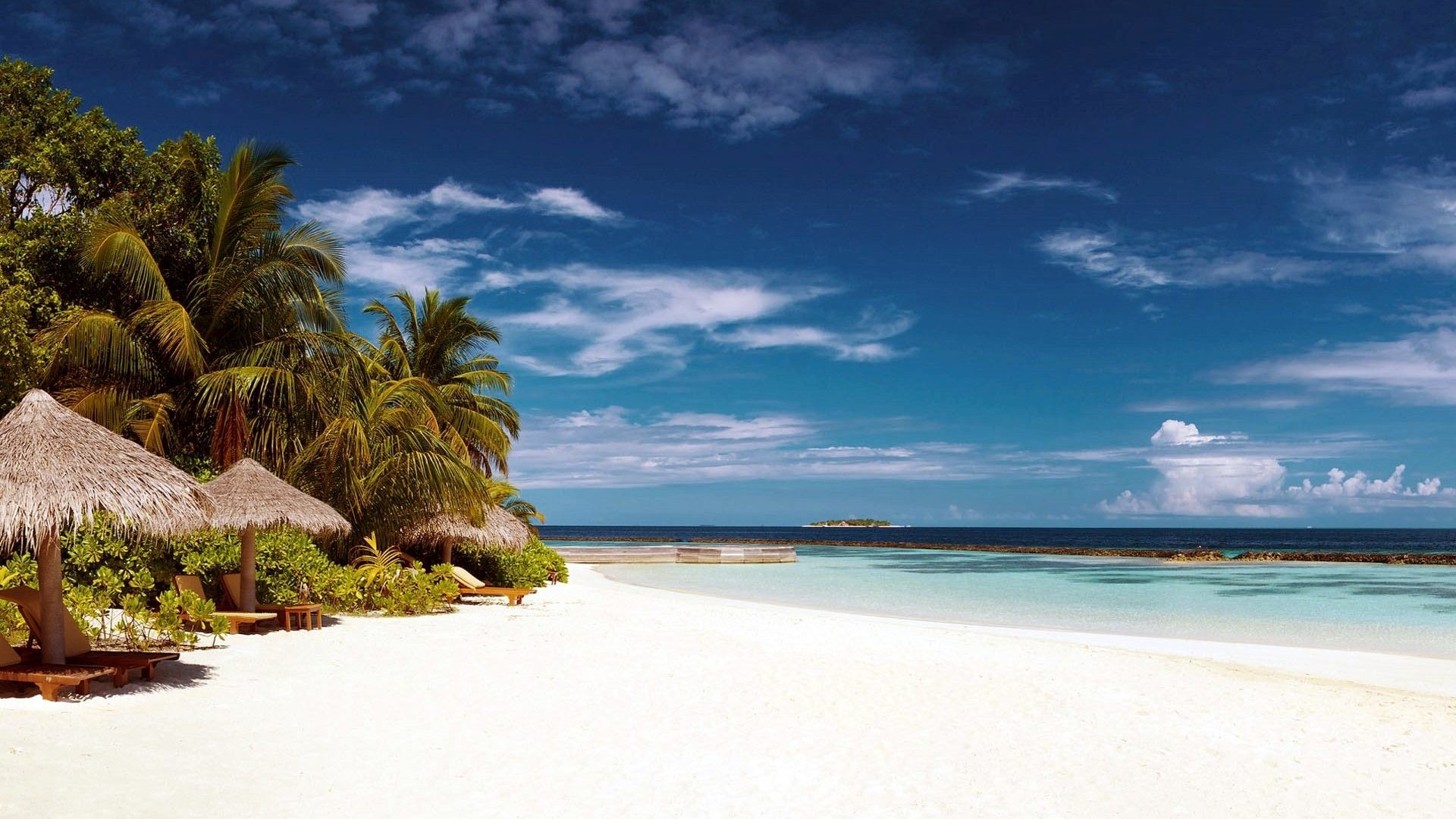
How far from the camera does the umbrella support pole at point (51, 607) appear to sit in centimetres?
695

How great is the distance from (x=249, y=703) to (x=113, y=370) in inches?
341

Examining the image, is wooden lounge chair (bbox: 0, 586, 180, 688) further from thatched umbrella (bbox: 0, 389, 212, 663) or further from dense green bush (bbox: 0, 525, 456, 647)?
dense green bush (bbox: 0, 525, 456, 647)

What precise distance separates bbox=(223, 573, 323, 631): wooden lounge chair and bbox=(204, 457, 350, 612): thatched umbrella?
0.28 feet

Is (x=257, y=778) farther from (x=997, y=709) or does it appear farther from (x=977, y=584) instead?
(x=977, y=584)

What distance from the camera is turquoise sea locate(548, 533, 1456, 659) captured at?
16.5 meters

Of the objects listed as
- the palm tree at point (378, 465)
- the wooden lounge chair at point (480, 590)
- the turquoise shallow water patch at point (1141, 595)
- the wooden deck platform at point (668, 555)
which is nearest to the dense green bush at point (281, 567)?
the palm tree at point (378, 465)

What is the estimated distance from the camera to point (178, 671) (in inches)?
309

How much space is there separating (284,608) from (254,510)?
1.18m

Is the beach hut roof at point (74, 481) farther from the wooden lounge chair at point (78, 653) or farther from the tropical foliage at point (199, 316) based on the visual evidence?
the tropical foliage at point (199, 316)

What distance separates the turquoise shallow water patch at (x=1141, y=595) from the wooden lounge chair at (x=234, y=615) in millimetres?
11983

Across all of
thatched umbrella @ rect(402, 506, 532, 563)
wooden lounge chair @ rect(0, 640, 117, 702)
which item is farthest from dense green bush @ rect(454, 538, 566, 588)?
wooden lounge chair @ rect(0, 640, 117, 702)

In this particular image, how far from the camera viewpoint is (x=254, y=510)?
10.5 m

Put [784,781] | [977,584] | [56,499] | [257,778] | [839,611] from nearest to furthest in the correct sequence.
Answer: [257,778]
[784,781]
[56,499]
[839,611]
[977,584]

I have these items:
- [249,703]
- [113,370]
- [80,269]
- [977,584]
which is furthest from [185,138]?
[977,584]
